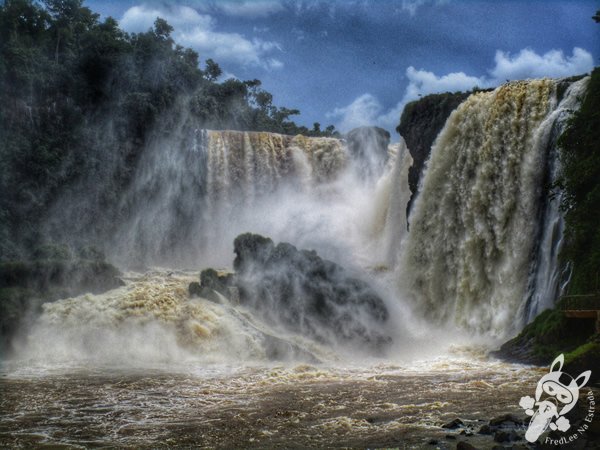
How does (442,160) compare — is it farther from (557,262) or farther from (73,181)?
(73,181)

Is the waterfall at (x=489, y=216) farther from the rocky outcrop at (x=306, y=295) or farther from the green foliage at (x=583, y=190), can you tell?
the rocky outcrop at (x=306, y=295)

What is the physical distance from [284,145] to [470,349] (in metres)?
18.8

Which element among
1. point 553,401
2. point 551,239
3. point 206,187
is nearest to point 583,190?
point 551,239

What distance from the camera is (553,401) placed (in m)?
7.71

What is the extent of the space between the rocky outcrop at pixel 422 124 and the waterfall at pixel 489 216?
3.22 meters

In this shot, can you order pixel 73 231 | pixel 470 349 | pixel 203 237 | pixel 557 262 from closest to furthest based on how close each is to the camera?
pixel 557 262 → pixel 470 349 → pixel 73 231 → pixel 203 237

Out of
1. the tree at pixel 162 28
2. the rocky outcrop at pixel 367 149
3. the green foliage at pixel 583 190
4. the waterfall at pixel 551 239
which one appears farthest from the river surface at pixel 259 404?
the tree at pixel 162 28

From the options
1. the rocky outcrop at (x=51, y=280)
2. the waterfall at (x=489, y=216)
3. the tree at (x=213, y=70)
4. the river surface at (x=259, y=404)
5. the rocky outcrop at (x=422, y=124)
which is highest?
the tree at (x=213, y=70)

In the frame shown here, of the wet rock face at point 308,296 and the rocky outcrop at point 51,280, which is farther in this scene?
the wet rock face at point 308,296

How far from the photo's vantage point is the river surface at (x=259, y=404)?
7246 mm

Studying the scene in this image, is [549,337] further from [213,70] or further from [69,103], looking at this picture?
[213,70]

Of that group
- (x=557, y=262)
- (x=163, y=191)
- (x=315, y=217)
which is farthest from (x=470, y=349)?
(x=163, y=191)

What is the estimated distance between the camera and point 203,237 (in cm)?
3097

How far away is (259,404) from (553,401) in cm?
445
